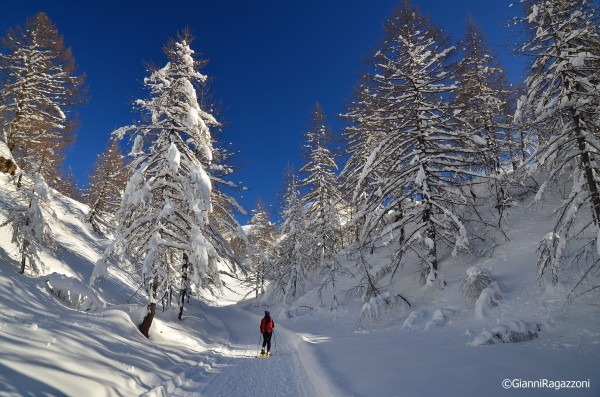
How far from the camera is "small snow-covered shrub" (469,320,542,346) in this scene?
7.80m

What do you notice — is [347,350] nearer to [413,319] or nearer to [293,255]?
[413,319]

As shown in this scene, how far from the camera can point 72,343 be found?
22.2ft

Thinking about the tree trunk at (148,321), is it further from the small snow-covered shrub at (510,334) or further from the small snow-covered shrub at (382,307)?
the small snow-covered shrub at (510,334)

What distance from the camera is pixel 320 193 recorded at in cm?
2641

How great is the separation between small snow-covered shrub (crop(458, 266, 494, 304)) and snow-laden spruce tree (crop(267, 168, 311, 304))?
658 inches

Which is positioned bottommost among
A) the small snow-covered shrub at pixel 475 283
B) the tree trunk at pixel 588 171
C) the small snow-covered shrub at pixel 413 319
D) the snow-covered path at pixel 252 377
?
the snow-covered path at pixel 252 377

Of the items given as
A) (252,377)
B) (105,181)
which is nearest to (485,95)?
(252,377)

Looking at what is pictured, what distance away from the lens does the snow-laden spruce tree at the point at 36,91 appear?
17.9m

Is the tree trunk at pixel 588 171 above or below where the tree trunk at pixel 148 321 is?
above

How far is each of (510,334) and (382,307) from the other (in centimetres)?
574

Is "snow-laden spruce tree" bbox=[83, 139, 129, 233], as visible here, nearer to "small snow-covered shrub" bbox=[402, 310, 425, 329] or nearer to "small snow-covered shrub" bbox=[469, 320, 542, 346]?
"small snow-covered shrub" bbox=[402, 310, 425, 329]

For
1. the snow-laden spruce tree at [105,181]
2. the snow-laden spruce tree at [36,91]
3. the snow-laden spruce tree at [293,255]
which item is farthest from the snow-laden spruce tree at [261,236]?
the snow-laden spruce tree at [36,91]

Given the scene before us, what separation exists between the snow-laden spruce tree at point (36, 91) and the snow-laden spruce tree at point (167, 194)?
10.5 m

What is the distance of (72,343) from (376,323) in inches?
417
